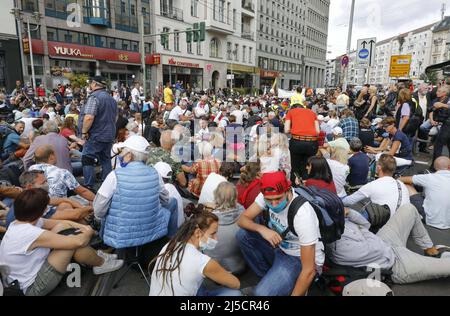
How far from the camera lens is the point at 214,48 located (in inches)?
1559

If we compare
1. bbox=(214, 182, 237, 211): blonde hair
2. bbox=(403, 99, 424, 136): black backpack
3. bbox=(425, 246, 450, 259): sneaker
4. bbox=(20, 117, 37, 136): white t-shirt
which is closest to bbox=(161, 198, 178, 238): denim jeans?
bbox=(214, 182, 237, 211): blonde hair

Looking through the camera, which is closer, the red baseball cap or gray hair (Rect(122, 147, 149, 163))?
the red baseball cap

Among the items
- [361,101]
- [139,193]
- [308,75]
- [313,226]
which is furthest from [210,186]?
[308,75]

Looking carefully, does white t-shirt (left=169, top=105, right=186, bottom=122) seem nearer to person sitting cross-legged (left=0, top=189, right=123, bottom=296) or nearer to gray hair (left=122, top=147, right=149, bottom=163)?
gray hair (left=122, top=147, right=149, bottom=163)

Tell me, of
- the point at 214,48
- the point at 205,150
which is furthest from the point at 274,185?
the point at 214,48

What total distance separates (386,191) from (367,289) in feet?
5.27

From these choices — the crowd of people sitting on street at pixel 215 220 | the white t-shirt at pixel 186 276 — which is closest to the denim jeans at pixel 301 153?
the crowd of people sitting on street at pixel 215 220

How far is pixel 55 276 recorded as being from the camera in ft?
9.70

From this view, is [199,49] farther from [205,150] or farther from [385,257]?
[385,257]

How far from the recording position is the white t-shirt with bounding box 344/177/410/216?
3912mm

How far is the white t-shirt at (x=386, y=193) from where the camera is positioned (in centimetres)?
391
